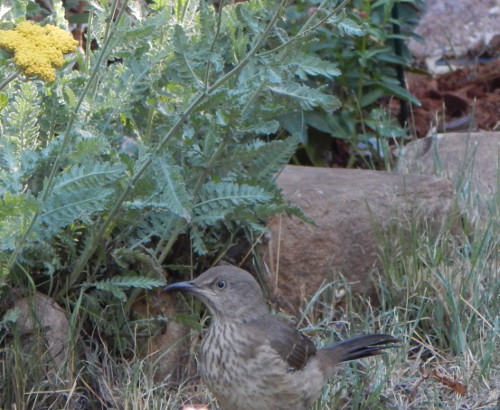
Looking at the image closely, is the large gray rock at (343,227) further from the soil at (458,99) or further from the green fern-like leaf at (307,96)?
the soil at (458,99)

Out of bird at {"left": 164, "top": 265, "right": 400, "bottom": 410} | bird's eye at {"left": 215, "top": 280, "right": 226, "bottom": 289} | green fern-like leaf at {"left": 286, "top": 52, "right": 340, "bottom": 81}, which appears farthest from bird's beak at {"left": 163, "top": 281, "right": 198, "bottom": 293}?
green fern-like leaf at {"left": 286, "top": 52, "right": 340, "bottom": 81}

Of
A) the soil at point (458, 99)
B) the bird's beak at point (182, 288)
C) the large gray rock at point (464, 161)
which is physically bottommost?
the soil at point (458, 99)

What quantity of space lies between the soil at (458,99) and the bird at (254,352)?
10.5ft

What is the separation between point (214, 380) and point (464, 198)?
2.42m

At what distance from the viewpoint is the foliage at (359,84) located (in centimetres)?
664

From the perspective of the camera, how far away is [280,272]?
5184mm

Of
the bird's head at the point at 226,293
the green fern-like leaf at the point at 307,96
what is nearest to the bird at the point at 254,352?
the bird's head at the point at 226,293

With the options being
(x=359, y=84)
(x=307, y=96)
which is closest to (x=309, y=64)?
(x=307, y=96)

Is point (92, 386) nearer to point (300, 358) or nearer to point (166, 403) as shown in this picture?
point (166, 403)

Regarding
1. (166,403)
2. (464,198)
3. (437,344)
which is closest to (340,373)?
(437,344)

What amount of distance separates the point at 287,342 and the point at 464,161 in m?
2.32

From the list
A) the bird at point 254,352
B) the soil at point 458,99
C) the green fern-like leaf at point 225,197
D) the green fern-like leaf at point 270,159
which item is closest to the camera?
the bird at point 254,352

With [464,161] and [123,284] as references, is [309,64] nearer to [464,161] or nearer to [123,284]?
[123,284]

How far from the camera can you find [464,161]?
6078 millimetres
